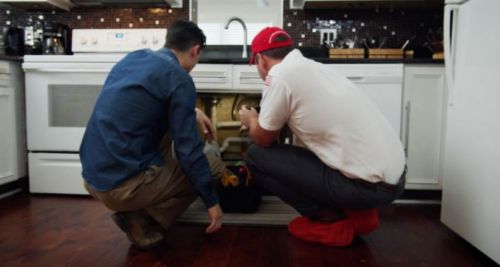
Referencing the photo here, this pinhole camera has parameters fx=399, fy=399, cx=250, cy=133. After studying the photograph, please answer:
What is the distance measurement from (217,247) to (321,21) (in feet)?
6.66

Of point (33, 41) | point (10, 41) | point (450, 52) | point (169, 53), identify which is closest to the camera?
point (169, 53)

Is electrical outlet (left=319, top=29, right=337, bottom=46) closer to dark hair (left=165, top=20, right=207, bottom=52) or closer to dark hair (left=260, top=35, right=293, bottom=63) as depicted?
dark hair (left=260, top=35, right=293, bottom=63)

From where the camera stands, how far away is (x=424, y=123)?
93.2 inches

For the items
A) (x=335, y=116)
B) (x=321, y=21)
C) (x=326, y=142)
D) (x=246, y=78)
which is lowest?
(x=326, y=142)

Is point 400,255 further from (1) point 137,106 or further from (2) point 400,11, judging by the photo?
(2) point 400,11

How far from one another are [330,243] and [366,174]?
0.36 metres

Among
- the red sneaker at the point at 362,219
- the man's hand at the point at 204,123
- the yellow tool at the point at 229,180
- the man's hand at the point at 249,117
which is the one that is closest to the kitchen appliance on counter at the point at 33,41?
the man's hand at the point at 204,123

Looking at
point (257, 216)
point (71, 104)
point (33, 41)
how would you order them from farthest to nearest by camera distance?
1. point (33, 41)
2. point (71, 104)
3. point (257, 216)

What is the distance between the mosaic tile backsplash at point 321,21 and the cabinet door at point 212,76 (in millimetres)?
833

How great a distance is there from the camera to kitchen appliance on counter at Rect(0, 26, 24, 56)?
8.77ft

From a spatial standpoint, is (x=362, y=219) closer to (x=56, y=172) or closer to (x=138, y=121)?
(x=138, y=121)

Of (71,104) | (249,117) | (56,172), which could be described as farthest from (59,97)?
(249,117)

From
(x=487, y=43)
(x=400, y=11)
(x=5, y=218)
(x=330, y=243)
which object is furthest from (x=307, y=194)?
(x=400, y=11)

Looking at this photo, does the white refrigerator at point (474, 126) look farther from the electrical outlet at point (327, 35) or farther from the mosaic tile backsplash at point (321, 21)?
the electrical outlet at point (327, 35)
